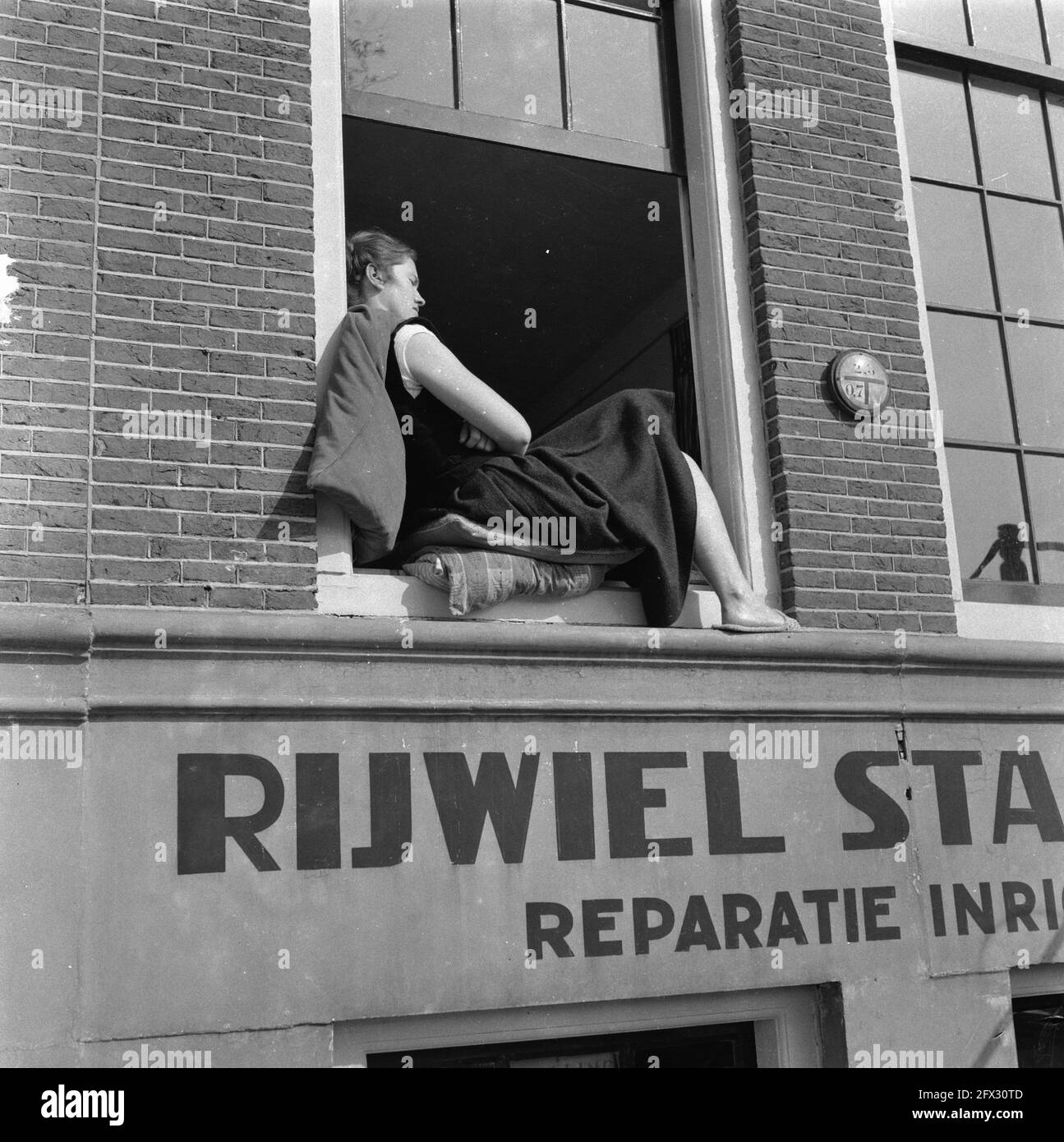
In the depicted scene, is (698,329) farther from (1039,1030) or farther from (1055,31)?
(1039,1030)

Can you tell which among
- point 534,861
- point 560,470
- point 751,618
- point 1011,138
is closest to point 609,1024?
point 534,861

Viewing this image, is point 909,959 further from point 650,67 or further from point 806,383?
point 650,67

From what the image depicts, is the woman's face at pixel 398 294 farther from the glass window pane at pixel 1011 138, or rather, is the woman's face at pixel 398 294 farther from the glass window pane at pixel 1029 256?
the glass window pane at pixel 1011 138

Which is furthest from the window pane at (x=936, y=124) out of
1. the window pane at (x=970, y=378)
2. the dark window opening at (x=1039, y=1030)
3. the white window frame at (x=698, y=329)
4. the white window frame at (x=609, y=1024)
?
the white window frame at (x=609, y=1024)

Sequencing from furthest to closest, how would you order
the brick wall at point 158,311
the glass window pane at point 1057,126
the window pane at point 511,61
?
the glass window pane at point 1057,126
the window pane at point 511,61
the brick wall at point 158,311

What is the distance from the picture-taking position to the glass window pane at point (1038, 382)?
19.8 feet

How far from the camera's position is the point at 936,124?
6195 millimetres

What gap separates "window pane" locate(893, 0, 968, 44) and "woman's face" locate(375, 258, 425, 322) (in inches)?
113

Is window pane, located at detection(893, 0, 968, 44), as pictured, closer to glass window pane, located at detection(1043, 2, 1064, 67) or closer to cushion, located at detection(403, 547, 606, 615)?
glass window pane, located at detection(1043, 2, 1064, 67)

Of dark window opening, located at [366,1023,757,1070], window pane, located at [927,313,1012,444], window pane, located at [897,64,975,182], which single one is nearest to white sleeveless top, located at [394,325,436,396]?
dark window opening, located at [366,1023,757,1070]

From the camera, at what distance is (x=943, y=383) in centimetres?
587

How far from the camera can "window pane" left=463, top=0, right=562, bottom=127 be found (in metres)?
5.34

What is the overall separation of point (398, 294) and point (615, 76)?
1.51m

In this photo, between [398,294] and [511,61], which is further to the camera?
[511,61]
